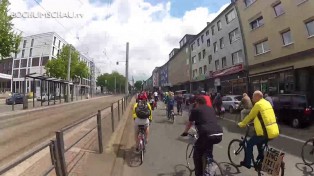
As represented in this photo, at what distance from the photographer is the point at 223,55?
41906 millimetres

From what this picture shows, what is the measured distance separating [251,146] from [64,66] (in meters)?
59.1

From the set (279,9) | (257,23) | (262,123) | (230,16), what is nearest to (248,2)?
(257,23)

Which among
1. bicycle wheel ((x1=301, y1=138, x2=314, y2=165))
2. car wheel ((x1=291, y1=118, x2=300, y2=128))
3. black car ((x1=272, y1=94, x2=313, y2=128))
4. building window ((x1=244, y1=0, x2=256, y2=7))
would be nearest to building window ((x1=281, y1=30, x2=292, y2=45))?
building window ((x1=244, y1=0, x2=256, y2=7))

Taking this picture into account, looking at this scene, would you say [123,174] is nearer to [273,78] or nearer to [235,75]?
[273,78]

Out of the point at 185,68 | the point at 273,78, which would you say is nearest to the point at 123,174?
the point at 273,78

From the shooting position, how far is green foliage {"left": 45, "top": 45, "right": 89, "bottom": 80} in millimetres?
62062

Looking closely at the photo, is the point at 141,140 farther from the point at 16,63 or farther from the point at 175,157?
the point at 16,63

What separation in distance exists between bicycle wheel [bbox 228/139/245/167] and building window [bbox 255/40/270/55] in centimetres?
2302

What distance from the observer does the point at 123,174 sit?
7.16 meters

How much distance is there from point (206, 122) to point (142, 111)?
312 centimetres

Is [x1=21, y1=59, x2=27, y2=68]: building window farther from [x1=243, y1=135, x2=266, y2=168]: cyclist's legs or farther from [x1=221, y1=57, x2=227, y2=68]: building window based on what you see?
[x1=243, y1=135, x2=266, y2=168]: cyclist's legs

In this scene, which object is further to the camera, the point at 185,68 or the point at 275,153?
the point at 185,68

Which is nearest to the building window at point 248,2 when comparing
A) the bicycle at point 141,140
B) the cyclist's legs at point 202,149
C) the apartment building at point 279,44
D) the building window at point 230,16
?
the apartment building at point 279,44

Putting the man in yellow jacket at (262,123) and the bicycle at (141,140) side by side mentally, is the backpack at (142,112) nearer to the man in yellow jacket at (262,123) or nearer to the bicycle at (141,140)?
the bicycle at (141,140)
